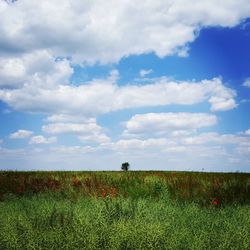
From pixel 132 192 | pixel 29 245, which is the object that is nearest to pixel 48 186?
pixel 132 192

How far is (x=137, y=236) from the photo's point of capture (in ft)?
19.1

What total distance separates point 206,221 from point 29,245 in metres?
3.56

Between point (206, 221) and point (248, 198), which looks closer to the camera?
point (206, 221)

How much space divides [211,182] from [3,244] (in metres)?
10.0

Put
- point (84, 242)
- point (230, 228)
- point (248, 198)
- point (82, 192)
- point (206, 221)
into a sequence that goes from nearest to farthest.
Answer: point (84, 242), point (230, 228), point (206, 221), point (248, 198), point (82, 192)

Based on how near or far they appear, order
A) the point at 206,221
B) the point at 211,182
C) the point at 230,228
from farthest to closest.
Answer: the point at 211,182 → the point at 206,221 → the point at 230,228

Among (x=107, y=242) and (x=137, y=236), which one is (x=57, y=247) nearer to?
(x=107, y=242)

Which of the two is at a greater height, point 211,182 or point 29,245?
point 211,182


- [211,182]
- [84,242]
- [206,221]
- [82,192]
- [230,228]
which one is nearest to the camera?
[84,242]

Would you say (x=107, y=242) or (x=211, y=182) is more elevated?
(x=211, y=182)

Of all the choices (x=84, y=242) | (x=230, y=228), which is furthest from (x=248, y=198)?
(x=84, y=242)

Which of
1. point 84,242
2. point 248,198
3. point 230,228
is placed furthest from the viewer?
point 248,198

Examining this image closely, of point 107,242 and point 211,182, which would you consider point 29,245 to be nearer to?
point 107,242

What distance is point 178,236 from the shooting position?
6.14 meters
